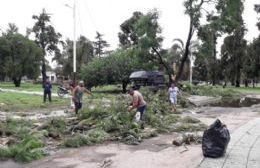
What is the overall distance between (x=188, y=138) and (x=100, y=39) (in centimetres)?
9853

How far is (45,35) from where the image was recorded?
3610 inches

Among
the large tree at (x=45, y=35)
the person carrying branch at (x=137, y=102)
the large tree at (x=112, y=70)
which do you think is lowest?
the person carrying branch at (x=137, y=102)

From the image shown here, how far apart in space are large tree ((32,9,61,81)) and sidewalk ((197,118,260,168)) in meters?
76.1

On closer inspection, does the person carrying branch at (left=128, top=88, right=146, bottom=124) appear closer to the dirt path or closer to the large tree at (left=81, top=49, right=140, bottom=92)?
the dirt path

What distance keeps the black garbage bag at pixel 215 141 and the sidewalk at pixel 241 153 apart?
0.21 m

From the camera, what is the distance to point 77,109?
2231cm

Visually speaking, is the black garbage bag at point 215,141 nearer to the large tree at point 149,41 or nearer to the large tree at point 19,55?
the large tree at point 149,41

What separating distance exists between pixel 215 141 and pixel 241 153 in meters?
1.03

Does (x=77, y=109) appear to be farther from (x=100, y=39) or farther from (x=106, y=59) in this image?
(x=100, y=39)

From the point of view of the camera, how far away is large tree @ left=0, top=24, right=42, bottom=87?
236 ft

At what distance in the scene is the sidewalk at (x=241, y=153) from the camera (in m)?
11.3

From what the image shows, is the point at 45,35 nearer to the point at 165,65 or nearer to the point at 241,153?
the point at 165,65

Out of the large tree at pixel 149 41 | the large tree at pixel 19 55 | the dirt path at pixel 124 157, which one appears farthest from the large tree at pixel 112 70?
the dirt path at pixel 124 157

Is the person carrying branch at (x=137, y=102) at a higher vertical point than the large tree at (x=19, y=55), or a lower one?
lower
